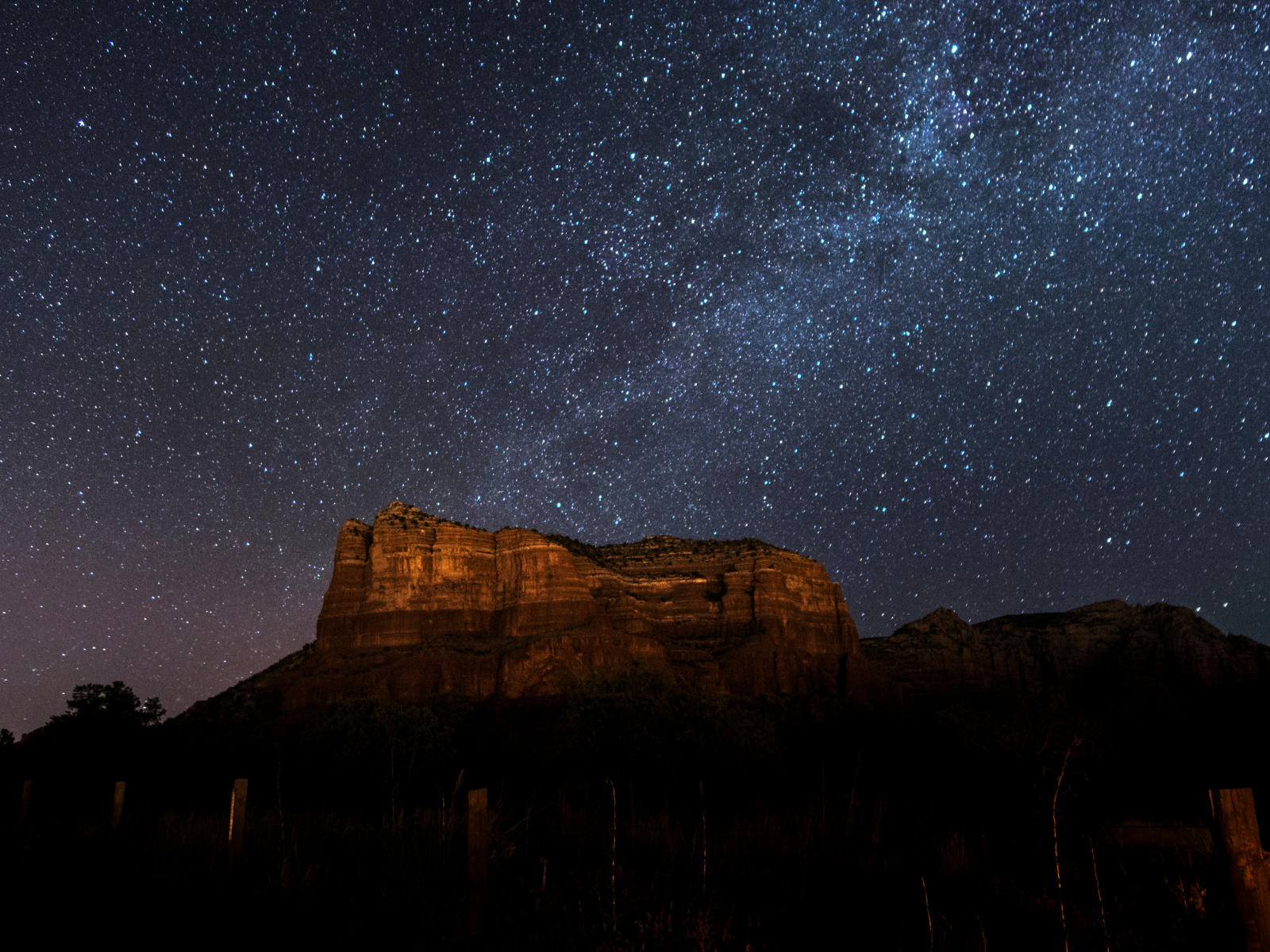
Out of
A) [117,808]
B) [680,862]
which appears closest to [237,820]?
[117,808]

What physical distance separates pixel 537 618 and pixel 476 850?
235 ft

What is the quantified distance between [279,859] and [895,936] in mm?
8475

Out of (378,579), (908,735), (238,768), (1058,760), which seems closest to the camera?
(1058,760)

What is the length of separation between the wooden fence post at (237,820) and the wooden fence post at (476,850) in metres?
5.07

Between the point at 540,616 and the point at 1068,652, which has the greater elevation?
the point at 540,616

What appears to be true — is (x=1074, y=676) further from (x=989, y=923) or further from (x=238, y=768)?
(x=989, y=923)

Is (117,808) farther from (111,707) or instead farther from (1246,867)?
(111,707)

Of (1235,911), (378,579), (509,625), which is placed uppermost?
(378,579)

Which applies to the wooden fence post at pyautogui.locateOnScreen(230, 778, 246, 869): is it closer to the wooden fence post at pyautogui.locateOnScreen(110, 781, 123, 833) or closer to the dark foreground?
the dark foreground

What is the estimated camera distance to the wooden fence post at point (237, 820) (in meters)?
10.7

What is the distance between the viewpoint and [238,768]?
34625mm

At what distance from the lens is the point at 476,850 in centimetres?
769

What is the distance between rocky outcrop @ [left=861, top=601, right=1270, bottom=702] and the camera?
298ft

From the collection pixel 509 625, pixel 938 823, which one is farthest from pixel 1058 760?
pixel 509 625
